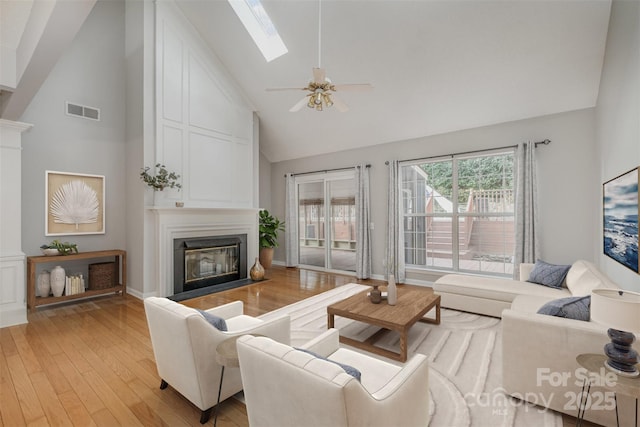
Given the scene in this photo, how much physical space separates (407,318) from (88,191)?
517 cm

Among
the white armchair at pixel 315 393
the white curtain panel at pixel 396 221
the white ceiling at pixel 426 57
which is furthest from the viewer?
the white curtain panel at pixel 396 221

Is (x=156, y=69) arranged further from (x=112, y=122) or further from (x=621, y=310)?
(x=621, y=310)

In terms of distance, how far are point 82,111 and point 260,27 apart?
321 centimetres

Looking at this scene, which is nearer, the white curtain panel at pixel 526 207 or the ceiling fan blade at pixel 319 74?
the ceiling fan blade at pixel 319 74

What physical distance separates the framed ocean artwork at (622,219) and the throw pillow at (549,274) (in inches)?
20.0

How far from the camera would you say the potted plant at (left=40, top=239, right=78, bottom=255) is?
4145mm

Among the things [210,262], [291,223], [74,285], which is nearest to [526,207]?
[291,223]

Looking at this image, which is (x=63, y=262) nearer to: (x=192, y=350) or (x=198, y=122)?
(x=198, y=122)

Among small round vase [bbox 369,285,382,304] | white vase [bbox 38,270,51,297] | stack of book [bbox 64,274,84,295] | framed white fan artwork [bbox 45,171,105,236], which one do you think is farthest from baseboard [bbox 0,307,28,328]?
small round vase [bbox 369,285,382,304]

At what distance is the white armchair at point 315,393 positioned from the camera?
1.06m

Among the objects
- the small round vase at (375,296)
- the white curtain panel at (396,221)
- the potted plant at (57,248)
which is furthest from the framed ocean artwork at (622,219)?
the potted plant at (57,248)

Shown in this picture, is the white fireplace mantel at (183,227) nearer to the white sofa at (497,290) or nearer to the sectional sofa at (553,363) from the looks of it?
the white sofa at (497,290)

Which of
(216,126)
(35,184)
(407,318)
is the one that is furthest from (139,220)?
(407,318)

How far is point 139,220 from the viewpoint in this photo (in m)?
4.71
